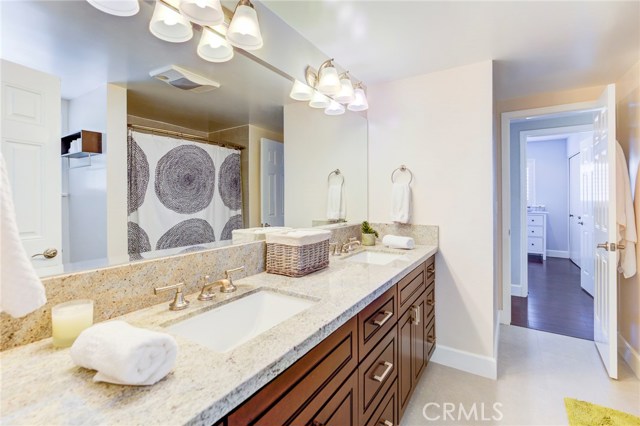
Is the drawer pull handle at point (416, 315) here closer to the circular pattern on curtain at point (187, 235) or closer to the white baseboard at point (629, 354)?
the circular pattern on curtain at point (187, 235)

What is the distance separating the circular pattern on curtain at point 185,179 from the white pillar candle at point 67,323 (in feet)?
1.66

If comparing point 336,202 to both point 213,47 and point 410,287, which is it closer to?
point 410,287

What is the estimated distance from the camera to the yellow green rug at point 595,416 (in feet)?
5.32

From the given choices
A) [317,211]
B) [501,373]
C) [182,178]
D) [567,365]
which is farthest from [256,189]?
[567,365]

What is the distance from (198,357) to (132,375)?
0.16m

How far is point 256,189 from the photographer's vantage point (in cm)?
158

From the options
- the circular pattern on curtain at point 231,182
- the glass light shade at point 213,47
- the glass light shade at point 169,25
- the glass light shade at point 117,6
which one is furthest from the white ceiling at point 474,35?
the circular pattern on curtain at point 231,182

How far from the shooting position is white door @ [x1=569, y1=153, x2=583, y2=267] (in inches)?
199

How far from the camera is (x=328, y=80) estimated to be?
1.87 meters

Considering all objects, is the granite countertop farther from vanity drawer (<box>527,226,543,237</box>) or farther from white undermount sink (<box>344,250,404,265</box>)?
vanity drawer (<box>527,226,543,237</box>)

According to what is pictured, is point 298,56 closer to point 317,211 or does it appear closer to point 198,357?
point 317,211

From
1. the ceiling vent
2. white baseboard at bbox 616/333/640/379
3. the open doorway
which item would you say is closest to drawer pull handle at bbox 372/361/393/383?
the ceiling vent

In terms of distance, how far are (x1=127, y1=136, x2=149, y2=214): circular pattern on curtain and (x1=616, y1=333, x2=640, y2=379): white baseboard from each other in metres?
3.23

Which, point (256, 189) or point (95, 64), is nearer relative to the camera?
point (95, 64)
